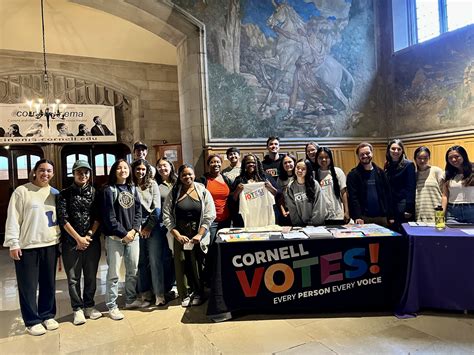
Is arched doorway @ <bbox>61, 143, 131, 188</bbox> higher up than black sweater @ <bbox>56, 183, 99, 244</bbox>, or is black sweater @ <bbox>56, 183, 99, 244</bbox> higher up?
arched doorway @ <bbox>61, 143, 131, 188</bbox>

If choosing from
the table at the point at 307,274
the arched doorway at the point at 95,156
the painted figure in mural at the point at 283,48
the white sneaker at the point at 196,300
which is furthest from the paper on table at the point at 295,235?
the arched doorway at the point at 95,156

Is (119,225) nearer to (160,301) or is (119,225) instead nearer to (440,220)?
(160,301)

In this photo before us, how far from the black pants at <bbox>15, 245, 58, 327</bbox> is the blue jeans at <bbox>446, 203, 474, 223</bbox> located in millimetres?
3733

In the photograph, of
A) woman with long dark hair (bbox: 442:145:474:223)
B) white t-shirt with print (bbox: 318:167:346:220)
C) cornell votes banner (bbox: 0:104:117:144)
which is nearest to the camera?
woman with long dark hair (bbox: 442:145:474:223)

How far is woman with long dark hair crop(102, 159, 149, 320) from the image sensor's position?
3.20 m

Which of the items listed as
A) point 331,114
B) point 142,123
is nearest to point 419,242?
point 331,114

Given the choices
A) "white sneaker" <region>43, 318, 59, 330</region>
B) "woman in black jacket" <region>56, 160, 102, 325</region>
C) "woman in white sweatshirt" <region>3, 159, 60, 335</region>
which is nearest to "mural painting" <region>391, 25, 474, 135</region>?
"woman in black jacket" <region>56, 160, 102, 325</region>

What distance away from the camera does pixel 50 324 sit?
3.08 metres

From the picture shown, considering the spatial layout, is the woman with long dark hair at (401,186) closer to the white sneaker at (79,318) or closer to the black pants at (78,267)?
the black pants at (78,267)

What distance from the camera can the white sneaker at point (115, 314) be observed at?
3.23 m

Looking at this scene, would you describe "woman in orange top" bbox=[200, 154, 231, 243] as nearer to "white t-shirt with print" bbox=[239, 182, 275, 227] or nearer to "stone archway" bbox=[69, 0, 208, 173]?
"white t-shirt with print" bbox=[239, 182, 275, 227]

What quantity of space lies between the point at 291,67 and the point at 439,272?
4.76 meters

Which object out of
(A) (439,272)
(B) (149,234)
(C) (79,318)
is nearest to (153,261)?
(B) (149,234)

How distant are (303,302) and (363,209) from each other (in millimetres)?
1225
